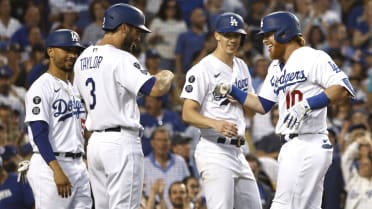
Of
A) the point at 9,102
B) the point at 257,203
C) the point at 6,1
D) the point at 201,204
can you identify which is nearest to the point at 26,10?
the point at 6,1

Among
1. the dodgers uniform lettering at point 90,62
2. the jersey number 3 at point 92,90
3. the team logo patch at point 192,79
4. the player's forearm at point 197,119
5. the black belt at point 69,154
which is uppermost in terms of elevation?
the dodgers uniform lettering at point 90,62

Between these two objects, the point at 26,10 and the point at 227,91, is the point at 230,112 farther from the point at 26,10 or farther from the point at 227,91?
the point at 26,10

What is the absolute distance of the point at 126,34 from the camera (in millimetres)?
6910

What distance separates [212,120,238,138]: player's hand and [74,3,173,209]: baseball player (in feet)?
1.59

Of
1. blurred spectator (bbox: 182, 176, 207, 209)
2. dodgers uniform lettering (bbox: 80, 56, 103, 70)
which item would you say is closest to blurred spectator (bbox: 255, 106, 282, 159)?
blurred spectator (bbox: 182, 176, 207, 209)

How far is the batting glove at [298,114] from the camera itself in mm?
6469

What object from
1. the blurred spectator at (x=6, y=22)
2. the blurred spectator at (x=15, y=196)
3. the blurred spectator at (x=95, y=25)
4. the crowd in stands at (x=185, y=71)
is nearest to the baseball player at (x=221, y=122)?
the blurred spectator at (x=15, y=196)

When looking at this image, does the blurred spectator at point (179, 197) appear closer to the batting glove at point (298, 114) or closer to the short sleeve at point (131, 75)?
the short sleeve at point (131, 75)

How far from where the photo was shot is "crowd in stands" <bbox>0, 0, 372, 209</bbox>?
9.98 m

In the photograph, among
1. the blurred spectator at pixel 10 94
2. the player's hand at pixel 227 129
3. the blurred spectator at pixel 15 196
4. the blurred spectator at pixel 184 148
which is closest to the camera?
the player's hand at pixel 227 129

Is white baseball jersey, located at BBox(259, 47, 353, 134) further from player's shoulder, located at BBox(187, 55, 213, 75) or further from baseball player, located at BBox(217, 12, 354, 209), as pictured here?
player's shoulder, located at BBox(187, 55, 213, 75)

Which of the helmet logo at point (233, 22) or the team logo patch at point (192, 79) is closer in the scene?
the team logo patch at point (192, 79)

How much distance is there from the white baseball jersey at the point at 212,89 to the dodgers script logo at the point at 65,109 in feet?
2.61

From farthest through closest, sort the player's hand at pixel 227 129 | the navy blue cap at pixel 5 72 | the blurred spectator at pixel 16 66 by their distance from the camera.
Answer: the blurred spectator at pixel 16 66 < the navy blue cap at pixel 5 72 < the player's hand at pixel 227 129
